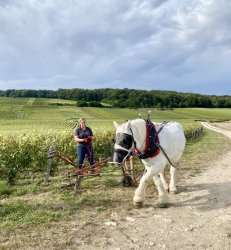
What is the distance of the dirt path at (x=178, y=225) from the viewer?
562cm

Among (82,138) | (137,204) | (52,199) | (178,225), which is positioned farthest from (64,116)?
(178,225)

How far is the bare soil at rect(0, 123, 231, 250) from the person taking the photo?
558cm

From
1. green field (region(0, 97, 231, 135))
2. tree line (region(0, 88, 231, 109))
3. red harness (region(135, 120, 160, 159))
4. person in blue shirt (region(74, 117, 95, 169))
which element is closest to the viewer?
red harness (region(135, 120, 160, 159))

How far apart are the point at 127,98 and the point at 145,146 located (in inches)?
4726

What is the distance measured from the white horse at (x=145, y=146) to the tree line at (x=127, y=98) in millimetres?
102921

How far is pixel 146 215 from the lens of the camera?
7.04m

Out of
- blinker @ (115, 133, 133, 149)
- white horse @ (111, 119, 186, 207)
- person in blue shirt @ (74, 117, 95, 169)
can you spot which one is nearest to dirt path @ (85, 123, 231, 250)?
white horse @ (111, 119, 186, 207)

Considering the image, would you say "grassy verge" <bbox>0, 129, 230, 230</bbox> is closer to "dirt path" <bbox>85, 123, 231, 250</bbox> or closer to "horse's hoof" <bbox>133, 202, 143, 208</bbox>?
"horse's hoof" <bbox>133, 202, 143, 208</bbox>

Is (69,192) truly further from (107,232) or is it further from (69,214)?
(107,232)

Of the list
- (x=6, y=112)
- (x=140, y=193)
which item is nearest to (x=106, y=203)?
(x=140, y=193)

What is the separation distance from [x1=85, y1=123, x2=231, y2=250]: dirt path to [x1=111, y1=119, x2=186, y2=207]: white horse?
380 mm

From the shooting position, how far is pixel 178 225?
6469 millimetres

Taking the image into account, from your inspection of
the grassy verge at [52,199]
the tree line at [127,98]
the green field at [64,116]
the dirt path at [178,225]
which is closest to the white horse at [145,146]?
the dirt path at [178,225]

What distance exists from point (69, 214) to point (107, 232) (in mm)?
1324
